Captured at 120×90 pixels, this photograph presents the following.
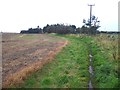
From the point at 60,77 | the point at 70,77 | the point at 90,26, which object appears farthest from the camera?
the point at 90,26

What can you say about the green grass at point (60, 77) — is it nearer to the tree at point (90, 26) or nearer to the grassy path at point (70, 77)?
the grassy path at point (70, 77)

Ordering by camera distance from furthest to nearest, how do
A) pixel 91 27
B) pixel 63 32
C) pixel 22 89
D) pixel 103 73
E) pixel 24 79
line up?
pixel 63 32 < pixel 91 27 < pixel 103 73 < pixel 24 79 < pixel 22 89

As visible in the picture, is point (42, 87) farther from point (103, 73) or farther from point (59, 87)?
point (103, 73)

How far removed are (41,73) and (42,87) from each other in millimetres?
3457

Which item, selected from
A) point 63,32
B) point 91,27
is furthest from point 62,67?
point 63,32

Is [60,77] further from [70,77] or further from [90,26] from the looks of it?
[90,26]

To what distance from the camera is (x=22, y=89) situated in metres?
13.9

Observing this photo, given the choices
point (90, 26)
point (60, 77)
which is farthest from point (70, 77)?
point (90, 26)

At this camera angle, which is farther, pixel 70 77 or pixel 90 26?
pixel 90 26

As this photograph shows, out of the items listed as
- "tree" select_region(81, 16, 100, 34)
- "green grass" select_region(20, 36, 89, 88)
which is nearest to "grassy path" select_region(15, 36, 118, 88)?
"green grass" select_region(20, 36, 89, 88)

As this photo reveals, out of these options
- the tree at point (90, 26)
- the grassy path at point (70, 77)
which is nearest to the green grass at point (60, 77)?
the grassy path at point (70, 77)

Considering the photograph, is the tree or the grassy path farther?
the tree

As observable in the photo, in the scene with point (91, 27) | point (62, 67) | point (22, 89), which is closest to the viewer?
point (22, 89)

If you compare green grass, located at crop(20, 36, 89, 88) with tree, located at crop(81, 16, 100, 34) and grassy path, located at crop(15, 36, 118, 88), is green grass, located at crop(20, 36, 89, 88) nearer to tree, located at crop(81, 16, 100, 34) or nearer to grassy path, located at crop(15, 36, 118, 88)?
grassy path, located at crop(15, 36, 118, 88)
